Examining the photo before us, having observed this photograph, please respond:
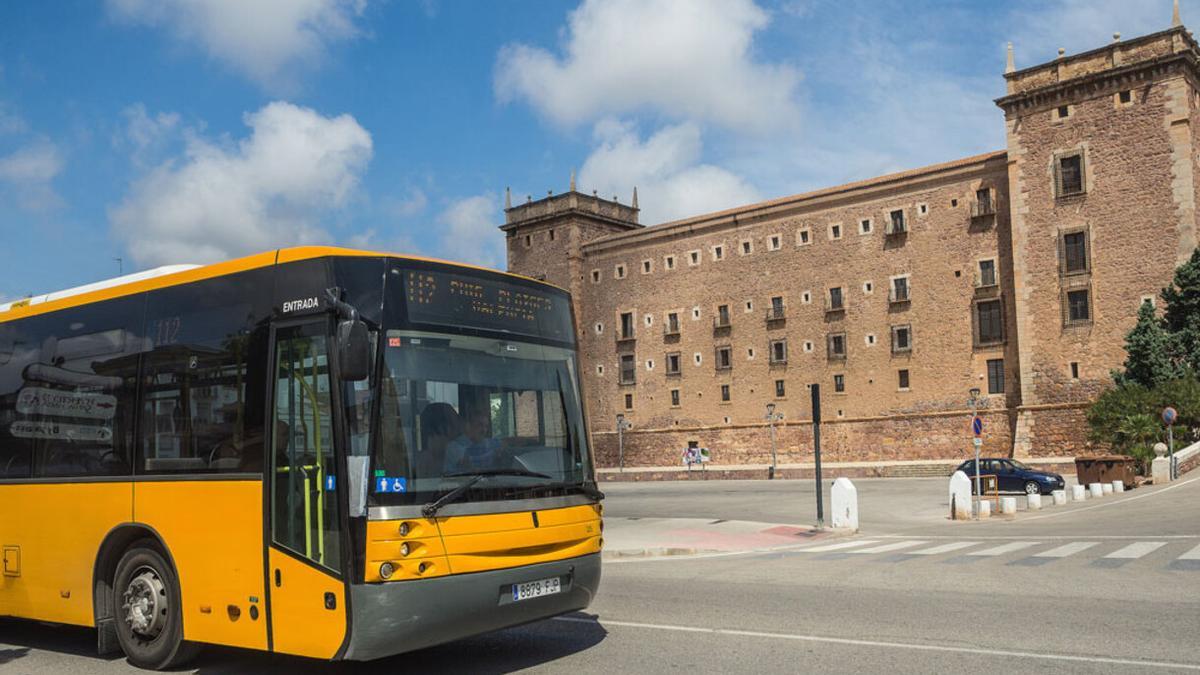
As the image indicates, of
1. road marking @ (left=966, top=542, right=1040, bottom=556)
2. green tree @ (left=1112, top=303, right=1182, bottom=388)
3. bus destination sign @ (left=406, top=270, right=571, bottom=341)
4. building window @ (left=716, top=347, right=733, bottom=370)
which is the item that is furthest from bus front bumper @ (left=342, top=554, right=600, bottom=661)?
building window @ (left=716, top=347, right=733, bottom=370)

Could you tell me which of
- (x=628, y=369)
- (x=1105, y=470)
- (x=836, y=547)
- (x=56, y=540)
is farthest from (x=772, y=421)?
(x=56, y=540)

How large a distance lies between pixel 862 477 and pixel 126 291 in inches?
1797

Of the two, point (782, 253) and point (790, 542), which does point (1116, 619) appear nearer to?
point (790, 542)

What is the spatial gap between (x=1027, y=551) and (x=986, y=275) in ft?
131

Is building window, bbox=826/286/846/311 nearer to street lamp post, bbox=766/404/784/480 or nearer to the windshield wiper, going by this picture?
street lamp post, bbox=766/404/784/480

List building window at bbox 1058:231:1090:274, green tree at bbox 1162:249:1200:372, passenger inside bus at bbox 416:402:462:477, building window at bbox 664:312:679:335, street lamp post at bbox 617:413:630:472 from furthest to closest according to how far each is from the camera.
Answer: street lamp post at bbox 617:413:630:472 < building window at bbox 664:312:679:335 < building window at bbox 1058:231:1090:274 < green tree at bbox 1162:249:1200:372 < passenger inside bus at bbox 416:402:462:477

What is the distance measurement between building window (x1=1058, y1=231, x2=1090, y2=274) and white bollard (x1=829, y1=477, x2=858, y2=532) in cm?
3302

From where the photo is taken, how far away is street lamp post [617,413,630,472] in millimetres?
67438

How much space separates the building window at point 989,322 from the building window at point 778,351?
37.9ft

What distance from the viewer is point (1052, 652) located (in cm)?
752

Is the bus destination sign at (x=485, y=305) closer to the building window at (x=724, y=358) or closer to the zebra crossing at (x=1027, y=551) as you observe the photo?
the zebra crossing at (x=1027, y=551)

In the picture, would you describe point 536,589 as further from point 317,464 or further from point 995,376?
point 995,376

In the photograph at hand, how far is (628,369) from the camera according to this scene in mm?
68875

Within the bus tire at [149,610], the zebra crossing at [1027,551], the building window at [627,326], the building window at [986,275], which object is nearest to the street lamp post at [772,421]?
the building window at [627,326]
